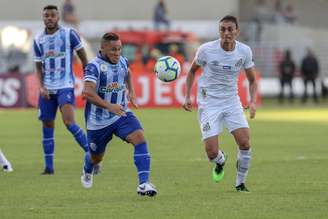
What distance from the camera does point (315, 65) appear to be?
4000 centimetres

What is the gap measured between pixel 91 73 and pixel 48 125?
3.05 metres

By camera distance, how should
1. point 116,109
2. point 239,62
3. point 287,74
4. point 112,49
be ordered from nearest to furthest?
1. point 116,109
2. point 112,49
3. point 239,62
4. point 287,74

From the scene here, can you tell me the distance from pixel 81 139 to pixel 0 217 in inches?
170

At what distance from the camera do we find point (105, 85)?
12.4 meters

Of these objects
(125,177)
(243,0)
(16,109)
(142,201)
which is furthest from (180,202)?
(243,0)

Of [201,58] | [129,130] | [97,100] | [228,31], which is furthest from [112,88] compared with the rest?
[228,31]

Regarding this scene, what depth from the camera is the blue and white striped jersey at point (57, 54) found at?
15148 mm

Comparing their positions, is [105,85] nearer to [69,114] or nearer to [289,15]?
[69,114]

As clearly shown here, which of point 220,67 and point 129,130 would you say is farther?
point 220,67

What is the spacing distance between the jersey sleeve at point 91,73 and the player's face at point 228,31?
1.51 m

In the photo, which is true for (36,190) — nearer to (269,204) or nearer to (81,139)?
(81,139)

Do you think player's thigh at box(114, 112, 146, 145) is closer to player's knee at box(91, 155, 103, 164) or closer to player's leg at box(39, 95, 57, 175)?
player's knee at box(91, 155, 103, 164)

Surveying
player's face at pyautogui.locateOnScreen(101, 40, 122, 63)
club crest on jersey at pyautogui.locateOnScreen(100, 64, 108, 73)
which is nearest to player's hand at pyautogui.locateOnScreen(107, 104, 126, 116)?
A: club crest on jersey at pyautogui.locateOnScreen(100, 64, 108, 73)

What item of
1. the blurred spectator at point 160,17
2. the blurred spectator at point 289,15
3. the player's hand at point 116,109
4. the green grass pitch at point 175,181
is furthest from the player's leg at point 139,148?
the blurred spectator at point 289,15
